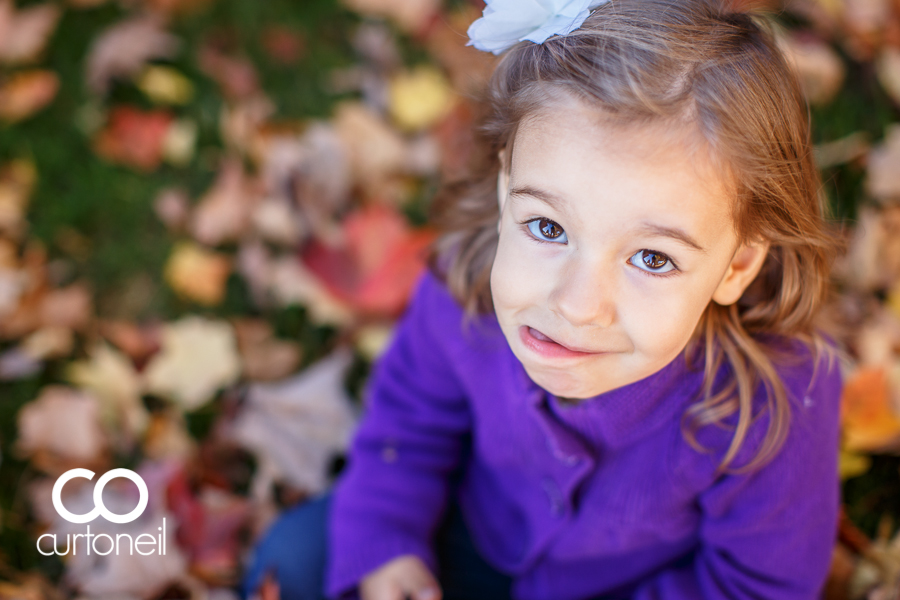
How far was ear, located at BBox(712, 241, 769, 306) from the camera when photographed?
31.4 inches

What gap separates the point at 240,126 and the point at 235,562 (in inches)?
43.3

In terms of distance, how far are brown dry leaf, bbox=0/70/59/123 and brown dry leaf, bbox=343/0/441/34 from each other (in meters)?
0.89

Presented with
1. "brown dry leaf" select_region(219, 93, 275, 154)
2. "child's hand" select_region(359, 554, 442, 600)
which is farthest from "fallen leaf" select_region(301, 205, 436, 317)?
"child's hand" select_region(359, 554, 442, 600)

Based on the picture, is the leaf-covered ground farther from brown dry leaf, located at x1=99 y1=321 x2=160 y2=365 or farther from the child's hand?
the child's hand

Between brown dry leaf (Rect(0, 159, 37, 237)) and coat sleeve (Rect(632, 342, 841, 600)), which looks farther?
brown dry leaf (Rect(0, 159, 37, 237))

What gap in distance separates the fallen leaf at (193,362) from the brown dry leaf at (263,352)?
2 cm

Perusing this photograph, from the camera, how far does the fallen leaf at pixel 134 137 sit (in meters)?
1.84

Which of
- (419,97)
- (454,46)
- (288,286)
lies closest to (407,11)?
(454,46)

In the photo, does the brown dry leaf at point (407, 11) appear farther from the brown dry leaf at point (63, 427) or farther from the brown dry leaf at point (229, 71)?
the brown dry leaf at point (63, 427)

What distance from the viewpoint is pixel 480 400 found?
1051 mm

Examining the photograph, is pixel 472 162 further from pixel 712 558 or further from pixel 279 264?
pixel 279 264

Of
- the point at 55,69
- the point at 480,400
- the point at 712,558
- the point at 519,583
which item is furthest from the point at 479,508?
the point at 55,69

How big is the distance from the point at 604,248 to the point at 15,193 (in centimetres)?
168

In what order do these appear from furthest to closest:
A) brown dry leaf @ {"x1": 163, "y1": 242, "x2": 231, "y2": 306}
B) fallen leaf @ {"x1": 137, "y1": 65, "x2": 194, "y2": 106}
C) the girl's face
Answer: fallen leaf @ {"x1": 137, "y1": 65, "x2": 194, "y2": 106}, brown dry leaf @ {"x1": 163, "y1": 242, "x2": 231, "y2": 306}, the girl's face
